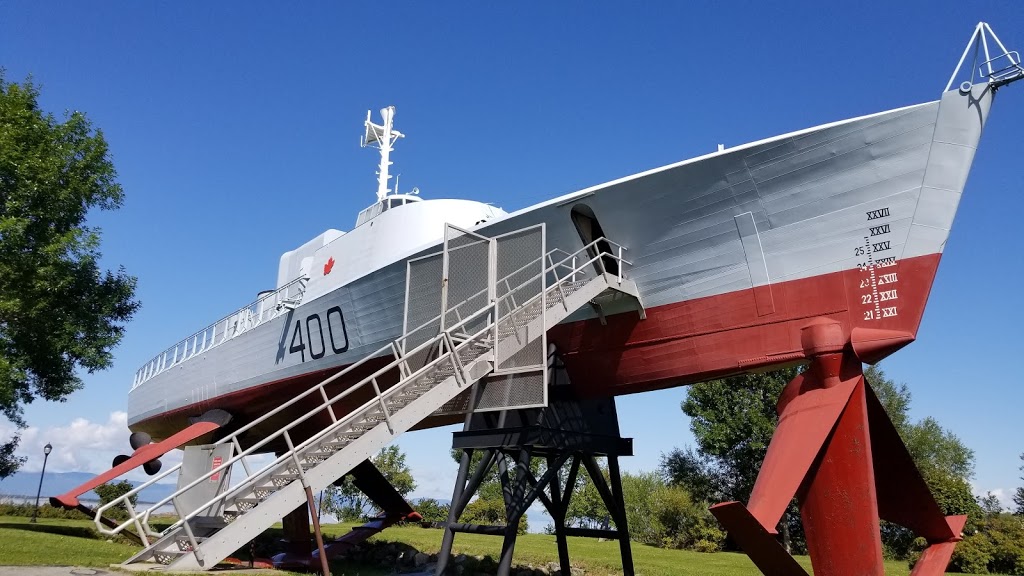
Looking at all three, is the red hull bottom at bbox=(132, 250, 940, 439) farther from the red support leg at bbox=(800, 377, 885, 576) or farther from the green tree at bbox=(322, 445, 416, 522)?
the green tree at bbox=(322, 445, 416, 522)

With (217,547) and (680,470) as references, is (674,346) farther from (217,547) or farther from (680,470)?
(680,470)

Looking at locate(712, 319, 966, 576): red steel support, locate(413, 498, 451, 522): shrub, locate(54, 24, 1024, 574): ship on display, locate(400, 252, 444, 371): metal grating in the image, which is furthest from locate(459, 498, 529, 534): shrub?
locate(712, 319, 966, 576): red steel support

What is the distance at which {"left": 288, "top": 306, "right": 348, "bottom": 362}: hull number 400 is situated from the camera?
1514cm

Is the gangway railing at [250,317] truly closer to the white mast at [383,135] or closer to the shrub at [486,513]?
the white mast at [383,135]

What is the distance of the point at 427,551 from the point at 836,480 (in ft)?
39.5

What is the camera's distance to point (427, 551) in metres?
17.5

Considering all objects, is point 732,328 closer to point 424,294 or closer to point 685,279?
point 685,279

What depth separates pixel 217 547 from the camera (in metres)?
6.90

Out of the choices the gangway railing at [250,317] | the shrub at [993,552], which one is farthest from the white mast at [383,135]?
the shrub at [993,552]

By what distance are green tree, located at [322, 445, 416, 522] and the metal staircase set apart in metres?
35.7

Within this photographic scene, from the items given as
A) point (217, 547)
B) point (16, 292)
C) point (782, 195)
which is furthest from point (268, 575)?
point (16, 292)

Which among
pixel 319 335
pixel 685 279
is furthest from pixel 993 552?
pixel 319 335

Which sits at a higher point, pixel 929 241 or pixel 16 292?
pixel 16 292

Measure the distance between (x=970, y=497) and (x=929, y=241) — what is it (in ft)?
69.6
